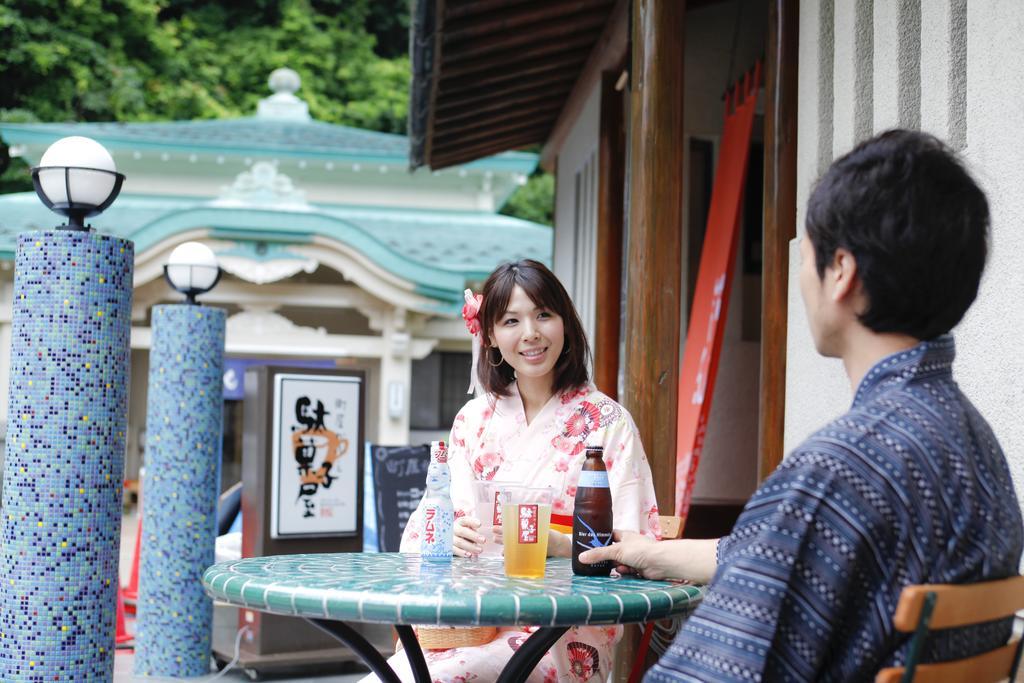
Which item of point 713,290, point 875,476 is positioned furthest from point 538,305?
point 713,290

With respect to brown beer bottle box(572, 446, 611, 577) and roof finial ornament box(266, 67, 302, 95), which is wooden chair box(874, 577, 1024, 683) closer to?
brown beer bottle box(572, 446, 611, 577)

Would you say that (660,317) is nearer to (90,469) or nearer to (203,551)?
(90,469)

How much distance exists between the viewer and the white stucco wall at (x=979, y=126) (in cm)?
271

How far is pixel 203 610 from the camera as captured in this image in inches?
222

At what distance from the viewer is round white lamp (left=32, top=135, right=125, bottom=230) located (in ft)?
11.6

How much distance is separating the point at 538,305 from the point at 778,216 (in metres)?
1.74

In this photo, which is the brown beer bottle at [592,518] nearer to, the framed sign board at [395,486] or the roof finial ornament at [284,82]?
the framed sign board at [395,486]

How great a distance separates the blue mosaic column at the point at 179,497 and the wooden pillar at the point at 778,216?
291 cm

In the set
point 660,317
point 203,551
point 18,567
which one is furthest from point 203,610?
point 660,317

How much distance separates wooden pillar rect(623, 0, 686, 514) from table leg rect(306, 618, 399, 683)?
1.77 metres

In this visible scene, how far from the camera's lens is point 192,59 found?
2227 cm

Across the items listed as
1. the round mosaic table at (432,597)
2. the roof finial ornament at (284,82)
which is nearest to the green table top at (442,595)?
the round mosaic table at (432,597)

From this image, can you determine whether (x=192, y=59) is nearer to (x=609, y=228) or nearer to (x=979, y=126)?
(x=609, y=228)

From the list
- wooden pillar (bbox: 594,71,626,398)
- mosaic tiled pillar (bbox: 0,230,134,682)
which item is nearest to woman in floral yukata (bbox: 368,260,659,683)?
mosaic tiled pillar (bbox: 0,230,134,682)
